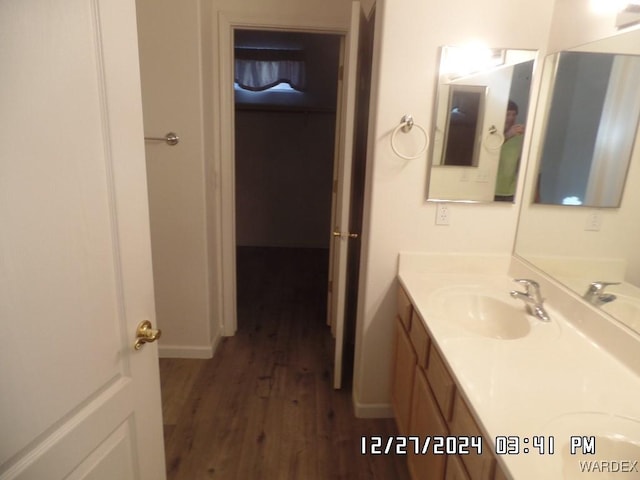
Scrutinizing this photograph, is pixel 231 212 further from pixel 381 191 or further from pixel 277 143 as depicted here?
pixel 277 143

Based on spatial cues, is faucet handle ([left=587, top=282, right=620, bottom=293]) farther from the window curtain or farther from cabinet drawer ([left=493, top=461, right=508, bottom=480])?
the window curtain

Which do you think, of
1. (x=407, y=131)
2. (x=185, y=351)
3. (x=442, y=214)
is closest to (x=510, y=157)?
(x=442, y=214)

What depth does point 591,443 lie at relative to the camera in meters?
0.85

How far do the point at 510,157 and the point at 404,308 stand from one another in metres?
0.85

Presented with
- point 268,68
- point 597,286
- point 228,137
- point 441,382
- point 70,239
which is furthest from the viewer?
point 268,68

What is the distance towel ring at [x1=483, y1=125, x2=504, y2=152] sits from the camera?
1804mm

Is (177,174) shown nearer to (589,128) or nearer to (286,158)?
(589,128)

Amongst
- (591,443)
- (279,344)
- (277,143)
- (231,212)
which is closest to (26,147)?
(591,443)

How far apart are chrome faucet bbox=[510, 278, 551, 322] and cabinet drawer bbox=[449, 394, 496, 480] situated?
56 centimetres

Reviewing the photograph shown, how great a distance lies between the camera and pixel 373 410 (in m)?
2.10

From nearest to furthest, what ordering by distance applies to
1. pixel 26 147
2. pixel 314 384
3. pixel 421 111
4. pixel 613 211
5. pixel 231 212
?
pixel 26 147 → pixel 613 211 → pixel 421 111 → pixel 314 384 → pixel 231 212

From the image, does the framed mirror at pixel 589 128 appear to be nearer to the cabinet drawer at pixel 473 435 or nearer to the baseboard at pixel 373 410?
the cabinet drawer at pixel 473 435

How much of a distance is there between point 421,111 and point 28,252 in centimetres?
154

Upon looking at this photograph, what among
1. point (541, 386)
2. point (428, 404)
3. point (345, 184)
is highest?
point (345, 184)
